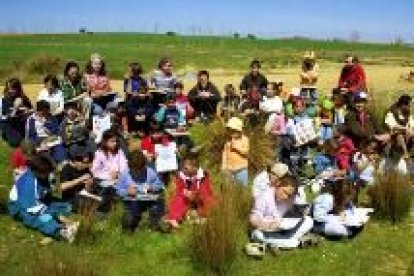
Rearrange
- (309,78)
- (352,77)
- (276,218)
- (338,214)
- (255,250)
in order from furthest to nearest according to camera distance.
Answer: (352,77), (309,78), (338,214), (276,218), (255,250)

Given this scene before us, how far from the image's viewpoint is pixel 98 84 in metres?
13.5

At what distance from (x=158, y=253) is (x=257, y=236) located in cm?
115

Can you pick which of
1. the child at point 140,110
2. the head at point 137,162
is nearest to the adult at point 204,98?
the child at point 140,110

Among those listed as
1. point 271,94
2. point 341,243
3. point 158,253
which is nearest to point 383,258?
point 341,243

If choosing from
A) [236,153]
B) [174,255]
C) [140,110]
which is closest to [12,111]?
[140,110]

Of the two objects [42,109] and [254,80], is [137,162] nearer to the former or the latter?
[42,109]

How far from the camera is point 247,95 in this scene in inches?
566

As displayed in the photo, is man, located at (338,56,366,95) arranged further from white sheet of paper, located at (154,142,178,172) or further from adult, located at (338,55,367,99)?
white sheet of paper, located at (154,142,178,172)

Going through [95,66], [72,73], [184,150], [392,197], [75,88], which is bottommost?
[392,197]

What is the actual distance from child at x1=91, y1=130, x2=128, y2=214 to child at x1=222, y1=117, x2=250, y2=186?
5.28ft

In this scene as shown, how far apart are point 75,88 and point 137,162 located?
4176 mm

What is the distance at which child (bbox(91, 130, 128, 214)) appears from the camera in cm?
985

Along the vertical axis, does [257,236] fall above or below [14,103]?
below

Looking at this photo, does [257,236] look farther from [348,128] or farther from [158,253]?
[348,128]
